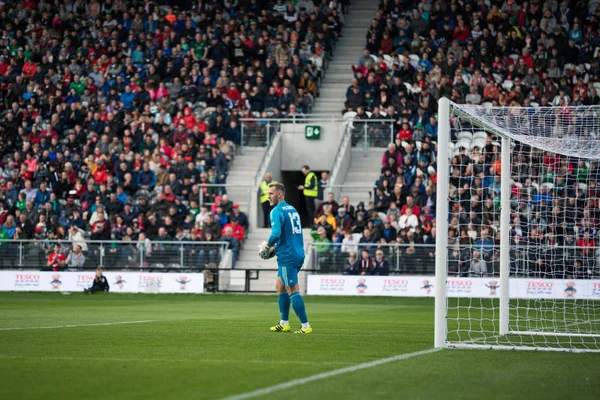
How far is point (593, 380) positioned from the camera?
31.3ft

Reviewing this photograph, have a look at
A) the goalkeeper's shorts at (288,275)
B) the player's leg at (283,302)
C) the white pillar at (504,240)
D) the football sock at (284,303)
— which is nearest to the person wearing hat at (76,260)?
the player's leg at (283,302)

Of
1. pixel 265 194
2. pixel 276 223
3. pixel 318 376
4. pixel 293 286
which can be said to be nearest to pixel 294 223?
pixel 276 223

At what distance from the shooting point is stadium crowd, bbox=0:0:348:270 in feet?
109

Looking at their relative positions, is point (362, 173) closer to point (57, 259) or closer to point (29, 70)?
point (57, 259)

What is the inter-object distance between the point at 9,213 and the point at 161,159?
220 inches

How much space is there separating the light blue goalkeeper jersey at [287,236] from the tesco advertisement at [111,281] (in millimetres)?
16161

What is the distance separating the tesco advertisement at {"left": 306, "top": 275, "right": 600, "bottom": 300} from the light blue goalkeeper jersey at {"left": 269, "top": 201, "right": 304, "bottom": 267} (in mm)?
11378

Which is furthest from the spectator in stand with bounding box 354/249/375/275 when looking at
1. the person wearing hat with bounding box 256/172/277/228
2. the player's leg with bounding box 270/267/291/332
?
the player's leg with bounding box 270/267/291/332

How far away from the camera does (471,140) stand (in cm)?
2992

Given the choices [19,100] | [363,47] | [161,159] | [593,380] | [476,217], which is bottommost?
[593,380]

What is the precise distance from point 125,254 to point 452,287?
10433 millimetres

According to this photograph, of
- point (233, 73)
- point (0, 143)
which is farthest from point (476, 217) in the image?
point (0, 143)

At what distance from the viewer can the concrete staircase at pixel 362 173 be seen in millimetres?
34594

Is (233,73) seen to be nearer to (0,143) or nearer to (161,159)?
(161,159)
